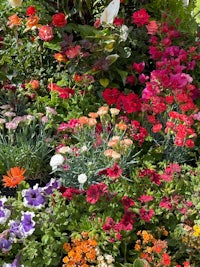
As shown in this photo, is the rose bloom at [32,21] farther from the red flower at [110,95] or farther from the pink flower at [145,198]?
the pink flower at [145,198]

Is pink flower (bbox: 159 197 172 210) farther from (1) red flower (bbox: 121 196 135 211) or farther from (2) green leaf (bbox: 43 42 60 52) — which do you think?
(2) green leaf (bbox: 43 42 60 52)

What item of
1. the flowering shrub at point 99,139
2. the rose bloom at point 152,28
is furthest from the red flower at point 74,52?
the rose bloom at point 152,28

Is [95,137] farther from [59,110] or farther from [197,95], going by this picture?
[197,95]

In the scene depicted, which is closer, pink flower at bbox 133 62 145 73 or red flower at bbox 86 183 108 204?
red flower at bbox 86 183 108 204

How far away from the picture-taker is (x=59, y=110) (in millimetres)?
3348

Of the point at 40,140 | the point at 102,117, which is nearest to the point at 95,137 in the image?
the point at 102,117

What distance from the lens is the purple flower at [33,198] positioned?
2.51m

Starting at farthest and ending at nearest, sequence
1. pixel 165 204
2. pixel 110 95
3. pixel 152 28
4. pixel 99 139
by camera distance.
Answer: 1. pixel 152 28
2. pixel 110 95
3. pixel 99 139
4. pixel 165 204

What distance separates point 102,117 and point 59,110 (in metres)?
0.46

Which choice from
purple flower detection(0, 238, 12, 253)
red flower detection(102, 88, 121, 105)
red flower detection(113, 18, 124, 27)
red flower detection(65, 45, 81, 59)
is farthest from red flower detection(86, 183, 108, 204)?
red flower detection(113, 18, 124, 27)

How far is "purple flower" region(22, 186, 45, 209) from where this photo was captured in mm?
2506

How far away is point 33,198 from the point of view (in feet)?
8.29

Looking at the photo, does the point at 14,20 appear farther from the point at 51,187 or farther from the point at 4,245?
the point at 4,245

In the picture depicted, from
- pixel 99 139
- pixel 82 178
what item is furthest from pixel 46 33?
pixel 82 178
